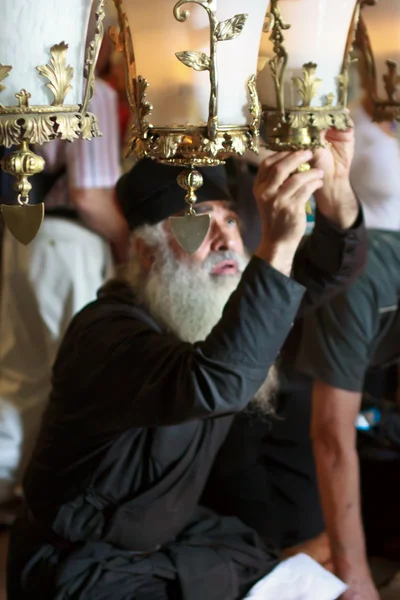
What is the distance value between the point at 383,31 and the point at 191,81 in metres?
0.53

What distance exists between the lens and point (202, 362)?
4.33 ft

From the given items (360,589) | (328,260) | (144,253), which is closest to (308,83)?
(328,260)

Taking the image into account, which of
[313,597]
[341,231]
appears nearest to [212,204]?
[341,231]

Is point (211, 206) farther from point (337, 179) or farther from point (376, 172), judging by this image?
point (376, 172)

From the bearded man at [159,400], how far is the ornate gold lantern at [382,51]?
0.71ft

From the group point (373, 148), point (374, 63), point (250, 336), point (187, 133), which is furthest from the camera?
point (373, 148)

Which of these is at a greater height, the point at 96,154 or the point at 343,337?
the point at 96,154

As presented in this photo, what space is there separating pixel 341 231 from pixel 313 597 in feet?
2.50

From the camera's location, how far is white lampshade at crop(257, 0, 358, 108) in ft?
3.88

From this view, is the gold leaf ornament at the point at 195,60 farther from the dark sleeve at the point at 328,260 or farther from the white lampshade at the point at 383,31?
the dark sleeve at the point at 328,260

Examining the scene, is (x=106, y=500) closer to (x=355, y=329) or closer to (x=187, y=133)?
(x=355, y=329)

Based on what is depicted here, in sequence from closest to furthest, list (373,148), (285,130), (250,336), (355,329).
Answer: (285,130), (250,336), (355,329), (373,148)

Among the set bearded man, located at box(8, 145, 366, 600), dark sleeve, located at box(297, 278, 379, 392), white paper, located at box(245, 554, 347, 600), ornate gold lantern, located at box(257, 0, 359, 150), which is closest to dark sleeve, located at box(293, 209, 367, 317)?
bearded man, located at box(8, 145, 366, 600)

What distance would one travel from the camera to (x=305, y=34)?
1.20 m
